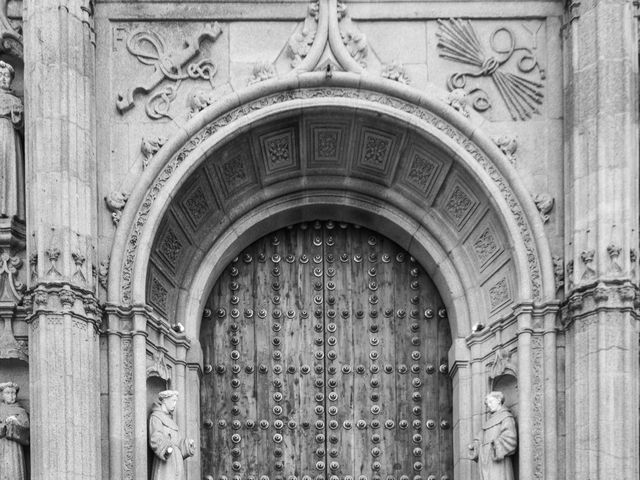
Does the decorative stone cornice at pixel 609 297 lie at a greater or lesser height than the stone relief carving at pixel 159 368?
greater

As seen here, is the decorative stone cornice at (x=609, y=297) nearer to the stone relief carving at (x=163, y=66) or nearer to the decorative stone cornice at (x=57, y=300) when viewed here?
the stone relief carving at (x=163, y=66)

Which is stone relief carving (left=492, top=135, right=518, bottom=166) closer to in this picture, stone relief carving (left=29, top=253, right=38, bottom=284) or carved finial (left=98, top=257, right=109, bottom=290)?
carved finial (left=98, top=257, right=109, bottom=290)

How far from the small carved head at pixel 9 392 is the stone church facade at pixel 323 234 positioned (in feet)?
0.74

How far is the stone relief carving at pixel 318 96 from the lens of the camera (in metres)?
23.0

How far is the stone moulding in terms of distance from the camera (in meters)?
23.0

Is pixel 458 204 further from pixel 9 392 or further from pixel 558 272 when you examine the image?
pixel 9 392

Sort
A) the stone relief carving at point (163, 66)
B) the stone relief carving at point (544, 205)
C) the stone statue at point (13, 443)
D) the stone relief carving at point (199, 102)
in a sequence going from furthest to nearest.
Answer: the stone relief carving at point (163, 66), the stone relief carving at point (199, 102), the stone relief carving at point (544, 205), the stone statue at point (13, 443)

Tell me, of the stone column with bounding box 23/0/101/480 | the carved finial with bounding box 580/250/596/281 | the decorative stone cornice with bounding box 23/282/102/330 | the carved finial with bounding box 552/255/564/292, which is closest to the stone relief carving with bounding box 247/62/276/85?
the stone column with bounding box 23/0/101/480

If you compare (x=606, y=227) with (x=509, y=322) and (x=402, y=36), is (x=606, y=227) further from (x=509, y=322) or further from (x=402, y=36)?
(x=402, y=36)

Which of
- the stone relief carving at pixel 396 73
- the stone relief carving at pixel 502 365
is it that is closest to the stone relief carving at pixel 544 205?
the stone relief carving at pixel 502 365

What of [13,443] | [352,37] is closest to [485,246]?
[352,37]

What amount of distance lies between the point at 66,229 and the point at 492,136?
525 cm

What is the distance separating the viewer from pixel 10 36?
77.4 ft

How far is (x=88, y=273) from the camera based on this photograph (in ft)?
73.7
